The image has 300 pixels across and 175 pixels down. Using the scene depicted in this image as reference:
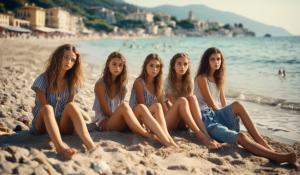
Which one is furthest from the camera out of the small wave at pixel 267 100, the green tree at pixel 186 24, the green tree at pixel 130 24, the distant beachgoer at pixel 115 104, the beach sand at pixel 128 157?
the green tree at pixel 186 24

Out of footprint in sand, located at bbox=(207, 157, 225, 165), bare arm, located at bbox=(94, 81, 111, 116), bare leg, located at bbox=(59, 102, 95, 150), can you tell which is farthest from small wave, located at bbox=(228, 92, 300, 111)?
bare leg, located at bbox=(59, 102, 95, 150)

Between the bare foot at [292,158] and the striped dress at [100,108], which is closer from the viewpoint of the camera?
the bare foot at [292,158]

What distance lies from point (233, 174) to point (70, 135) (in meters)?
1.82

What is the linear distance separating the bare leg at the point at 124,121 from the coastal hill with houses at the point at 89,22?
48.4 meters

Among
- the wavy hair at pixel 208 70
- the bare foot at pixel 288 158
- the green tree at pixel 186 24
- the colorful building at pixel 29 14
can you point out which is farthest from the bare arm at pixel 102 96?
the green tree at pixel 186 24

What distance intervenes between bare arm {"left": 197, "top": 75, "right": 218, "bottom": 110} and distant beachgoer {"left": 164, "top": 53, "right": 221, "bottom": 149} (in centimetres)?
14

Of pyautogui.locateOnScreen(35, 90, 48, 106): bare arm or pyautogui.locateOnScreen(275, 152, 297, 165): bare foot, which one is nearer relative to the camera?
pyautogui.locateOnScreen(275, 152, 297, 165): bare foot

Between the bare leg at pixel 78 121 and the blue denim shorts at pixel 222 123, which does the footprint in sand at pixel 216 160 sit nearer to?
the blue denim shorts at pixel 222 123

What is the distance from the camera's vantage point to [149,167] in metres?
3.52

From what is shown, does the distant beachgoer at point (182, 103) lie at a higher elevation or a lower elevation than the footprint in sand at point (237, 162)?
higher

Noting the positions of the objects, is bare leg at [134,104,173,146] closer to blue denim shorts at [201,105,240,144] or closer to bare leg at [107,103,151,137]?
bare leg at [107,103,151,137]

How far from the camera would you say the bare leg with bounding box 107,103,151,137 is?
4.17 meters

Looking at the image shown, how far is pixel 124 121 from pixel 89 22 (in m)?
133

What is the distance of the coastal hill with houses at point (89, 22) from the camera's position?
7922 centimetres
